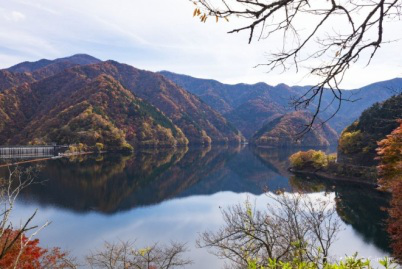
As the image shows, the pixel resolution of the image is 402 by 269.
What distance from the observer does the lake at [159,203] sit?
3546cm

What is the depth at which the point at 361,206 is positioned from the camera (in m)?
46.9

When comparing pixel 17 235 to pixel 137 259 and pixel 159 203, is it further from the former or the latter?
pixel 159 203

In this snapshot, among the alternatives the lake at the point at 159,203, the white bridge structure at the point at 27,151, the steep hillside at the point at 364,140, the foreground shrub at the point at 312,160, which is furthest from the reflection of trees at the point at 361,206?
the white bridge structure at the point at 27,151

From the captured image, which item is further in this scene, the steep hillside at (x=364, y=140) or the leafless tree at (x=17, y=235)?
the steep hillside at (x=364, y=140)

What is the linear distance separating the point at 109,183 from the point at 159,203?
59.7 ft

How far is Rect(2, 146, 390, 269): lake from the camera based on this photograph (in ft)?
116

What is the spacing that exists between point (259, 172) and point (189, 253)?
6384cm

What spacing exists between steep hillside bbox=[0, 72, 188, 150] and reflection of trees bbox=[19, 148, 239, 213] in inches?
1421

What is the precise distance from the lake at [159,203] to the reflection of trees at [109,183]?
16 centimetres

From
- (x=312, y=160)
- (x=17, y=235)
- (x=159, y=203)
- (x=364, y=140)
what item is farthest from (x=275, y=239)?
(x=312, y=160)

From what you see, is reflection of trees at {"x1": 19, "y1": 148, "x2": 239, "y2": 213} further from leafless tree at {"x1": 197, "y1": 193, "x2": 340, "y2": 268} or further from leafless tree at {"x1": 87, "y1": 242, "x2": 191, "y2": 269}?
leafless tree at {"x1": 197, "y1": 193, "x2": 340, "y2": 268}

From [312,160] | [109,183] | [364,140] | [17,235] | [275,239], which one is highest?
[364,140]

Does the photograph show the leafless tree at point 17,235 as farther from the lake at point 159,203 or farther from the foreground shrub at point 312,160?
the foreground shrub at point 312,160

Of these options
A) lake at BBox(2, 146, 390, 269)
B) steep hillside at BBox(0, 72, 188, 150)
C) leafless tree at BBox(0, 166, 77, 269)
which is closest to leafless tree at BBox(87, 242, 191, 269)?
leafless tree at BBox(0, 166, 77, 269)
